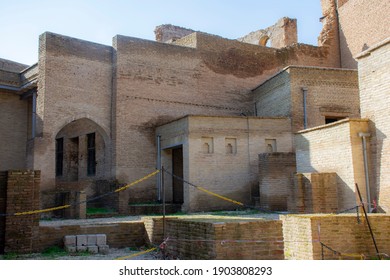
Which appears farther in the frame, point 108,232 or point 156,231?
point 108,232

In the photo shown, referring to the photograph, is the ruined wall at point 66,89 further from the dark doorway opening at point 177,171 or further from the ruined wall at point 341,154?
the ruined wall at point 341,154

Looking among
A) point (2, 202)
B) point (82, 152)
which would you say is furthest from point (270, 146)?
point (2, 202)

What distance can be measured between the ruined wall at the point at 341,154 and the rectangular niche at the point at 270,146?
5.72m

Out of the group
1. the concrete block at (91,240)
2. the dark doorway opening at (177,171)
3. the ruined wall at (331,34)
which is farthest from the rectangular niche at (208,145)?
the ruined wall at (331,34)

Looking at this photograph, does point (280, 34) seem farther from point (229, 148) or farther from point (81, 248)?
point (81, 248)

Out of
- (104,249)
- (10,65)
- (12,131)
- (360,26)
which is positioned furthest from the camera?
(10,65)

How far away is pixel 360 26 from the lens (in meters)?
25.0

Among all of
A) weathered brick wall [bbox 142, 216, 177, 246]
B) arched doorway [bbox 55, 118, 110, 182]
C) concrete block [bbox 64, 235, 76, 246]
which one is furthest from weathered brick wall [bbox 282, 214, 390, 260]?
arched doorway [bbox 55, 118, 110, 182]

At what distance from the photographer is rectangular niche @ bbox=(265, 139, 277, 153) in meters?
19.0

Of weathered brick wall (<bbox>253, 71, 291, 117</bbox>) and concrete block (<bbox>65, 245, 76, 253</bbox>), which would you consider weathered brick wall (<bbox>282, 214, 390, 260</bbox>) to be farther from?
weathered brick wall (<bbox>253, 71, 291, 117</bbox>)

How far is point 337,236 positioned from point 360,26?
20.1 m

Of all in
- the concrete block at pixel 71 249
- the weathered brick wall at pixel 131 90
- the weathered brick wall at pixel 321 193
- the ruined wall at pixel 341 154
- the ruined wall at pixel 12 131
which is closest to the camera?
the concrete block at pixel 71 249

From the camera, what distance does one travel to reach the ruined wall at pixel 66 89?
1848cm

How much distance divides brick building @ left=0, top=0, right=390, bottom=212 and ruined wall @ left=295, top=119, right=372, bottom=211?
2844 millimetres
